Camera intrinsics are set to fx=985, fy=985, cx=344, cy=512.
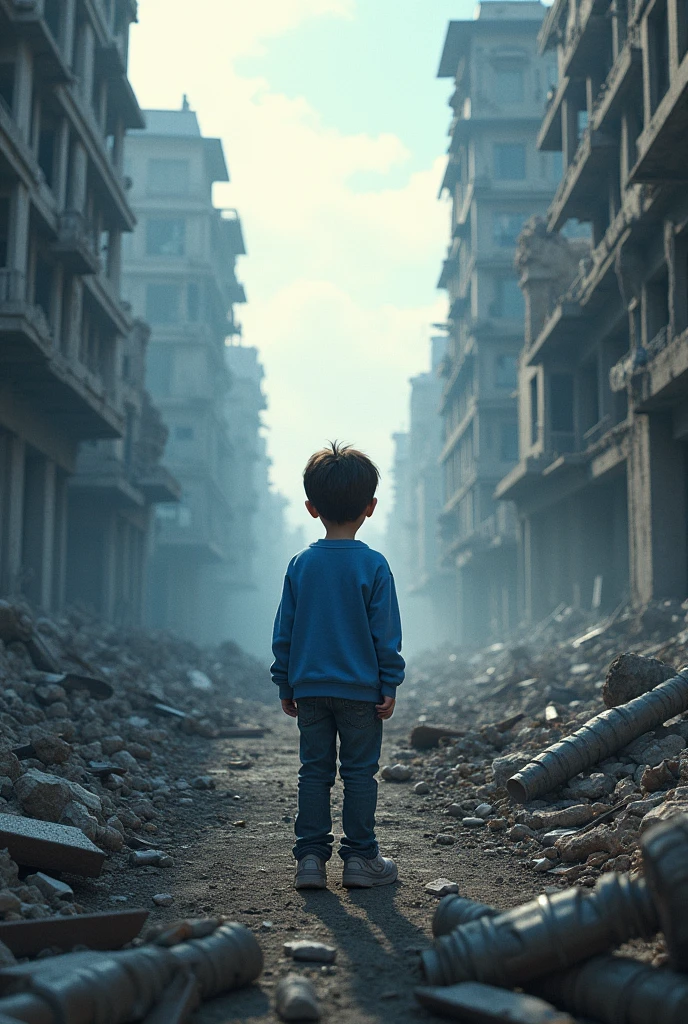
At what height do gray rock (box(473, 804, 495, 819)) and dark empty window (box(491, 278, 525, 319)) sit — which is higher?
dark empty window (box(491, 278, 525, 319))

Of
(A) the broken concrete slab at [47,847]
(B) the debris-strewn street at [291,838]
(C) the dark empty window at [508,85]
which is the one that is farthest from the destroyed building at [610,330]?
(A) the broken concrete slab at [47,847]

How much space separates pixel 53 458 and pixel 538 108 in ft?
87.2

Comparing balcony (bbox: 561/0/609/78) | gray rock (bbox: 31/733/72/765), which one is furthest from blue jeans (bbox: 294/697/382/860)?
balcony (bbox: 561/0/609/78)

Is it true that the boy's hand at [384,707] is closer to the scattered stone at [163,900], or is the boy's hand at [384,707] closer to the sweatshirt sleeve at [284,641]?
the sweatshirt sleeve at [284,641]

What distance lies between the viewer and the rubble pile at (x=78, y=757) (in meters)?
4.02

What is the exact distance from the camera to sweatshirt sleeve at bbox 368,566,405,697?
4242 millimetres

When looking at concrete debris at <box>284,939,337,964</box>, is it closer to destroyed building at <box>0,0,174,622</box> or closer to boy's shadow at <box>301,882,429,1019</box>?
boy's shadow at <box>301,882,429,1019</box>

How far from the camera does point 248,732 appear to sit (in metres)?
12.1

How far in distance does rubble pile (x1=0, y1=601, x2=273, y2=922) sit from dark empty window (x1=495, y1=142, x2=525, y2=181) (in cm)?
2863

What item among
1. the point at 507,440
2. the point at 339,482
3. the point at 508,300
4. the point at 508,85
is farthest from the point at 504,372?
the point at 339,482

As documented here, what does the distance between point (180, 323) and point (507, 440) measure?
16.1 meters

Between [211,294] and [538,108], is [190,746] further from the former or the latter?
[211,294]

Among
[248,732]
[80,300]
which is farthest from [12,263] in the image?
[248,732]

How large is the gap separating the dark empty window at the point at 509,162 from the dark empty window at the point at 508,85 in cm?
181
